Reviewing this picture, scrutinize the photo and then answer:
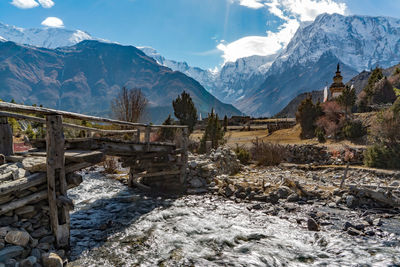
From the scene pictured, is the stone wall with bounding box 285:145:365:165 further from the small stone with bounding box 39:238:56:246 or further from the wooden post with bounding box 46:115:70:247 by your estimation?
the small stone with bounding box 39:238:56:246

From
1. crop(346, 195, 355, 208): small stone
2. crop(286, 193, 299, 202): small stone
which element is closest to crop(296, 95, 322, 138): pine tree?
crop(346, 195, 355, 208): small stone

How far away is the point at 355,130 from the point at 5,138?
84.4ft

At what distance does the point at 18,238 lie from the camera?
4973 mm

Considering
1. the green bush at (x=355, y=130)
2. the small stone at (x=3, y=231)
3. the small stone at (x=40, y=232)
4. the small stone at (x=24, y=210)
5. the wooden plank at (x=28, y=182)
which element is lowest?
the small stone at (x=40, y=232)

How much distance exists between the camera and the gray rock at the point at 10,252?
4602 millimetres

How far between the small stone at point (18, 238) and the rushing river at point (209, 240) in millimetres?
1263

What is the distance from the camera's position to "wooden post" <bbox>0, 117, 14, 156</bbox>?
663 cm

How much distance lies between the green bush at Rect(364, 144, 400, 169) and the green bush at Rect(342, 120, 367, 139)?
713cm

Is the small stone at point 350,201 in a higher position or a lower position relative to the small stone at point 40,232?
lower

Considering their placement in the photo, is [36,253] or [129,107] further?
[129,107]

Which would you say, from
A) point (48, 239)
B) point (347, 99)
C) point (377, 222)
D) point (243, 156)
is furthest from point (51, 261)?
point (347, 99)

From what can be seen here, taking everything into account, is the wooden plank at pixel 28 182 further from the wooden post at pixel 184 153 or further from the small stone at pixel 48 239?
the wooden post at pixel 184 153

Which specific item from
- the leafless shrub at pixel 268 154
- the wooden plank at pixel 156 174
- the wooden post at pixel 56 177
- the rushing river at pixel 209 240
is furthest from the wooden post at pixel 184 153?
the leafless shrub at pixel 268 154

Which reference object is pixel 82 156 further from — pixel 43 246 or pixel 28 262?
pixel 28 262
